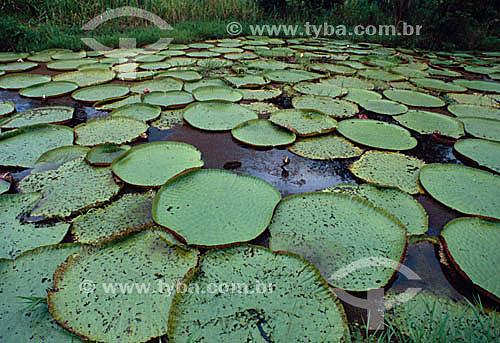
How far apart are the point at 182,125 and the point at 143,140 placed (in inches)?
16.8

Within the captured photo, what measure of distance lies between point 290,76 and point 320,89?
2.19ft

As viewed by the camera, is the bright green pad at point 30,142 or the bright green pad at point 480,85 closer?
the bright green pad at point 30,142

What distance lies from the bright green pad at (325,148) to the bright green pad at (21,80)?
3422 mm

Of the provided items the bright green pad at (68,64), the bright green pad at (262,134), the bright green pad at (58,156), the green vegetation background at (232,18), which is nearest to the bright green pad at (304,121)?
the bright green pad at (262,134)

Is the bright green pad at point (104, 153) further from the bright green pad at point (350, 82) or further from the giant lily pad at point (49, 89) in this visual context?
the bright green pad at point (350, 82)

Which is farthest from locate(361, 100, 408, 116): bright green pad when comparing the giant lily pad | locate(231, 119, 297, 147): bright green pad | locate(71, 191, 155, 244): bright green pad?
the giant lily pad

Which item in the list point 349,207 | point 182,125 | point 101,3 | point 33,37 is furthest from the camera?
point 101,3

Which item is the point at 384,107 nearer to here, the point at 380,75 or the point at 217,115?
the point at 380,75

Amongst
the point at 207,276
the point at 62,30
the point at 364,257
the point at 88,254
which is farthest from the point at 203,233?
the point at 62,30

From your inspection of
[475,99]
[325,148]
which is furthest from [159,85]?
[475,99]

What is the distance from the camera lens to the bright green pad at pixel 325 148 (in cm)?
224

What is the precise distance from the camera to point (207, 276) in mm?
1245

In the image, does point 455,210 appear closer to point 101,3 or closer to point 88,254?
point 88,254

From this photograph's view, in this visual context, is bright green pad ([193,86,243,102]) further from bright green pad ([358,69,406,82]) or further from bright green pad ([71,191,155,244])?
bright green pad ([358,69,406,82])
